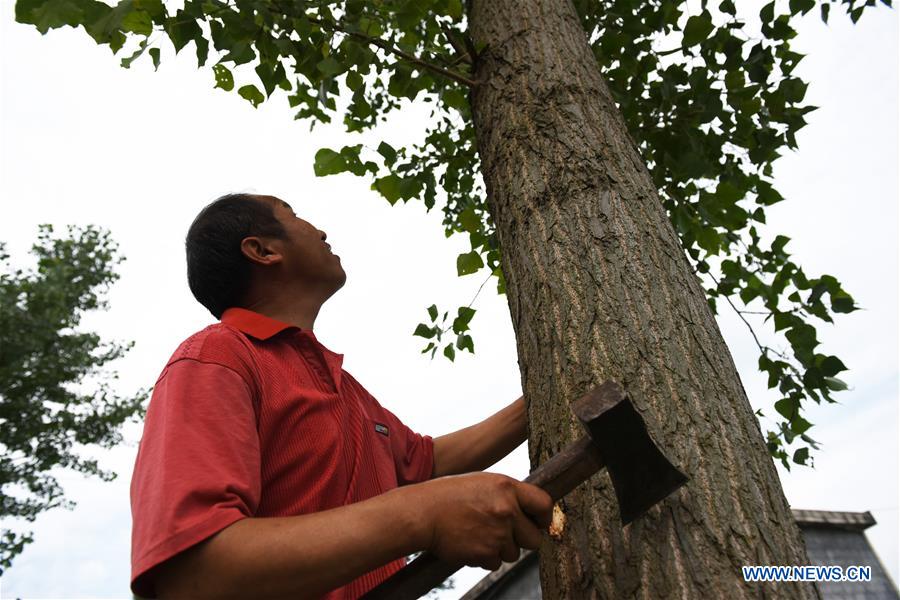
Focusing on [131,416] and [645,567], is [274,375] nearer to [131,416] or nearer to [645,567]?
[645,567]

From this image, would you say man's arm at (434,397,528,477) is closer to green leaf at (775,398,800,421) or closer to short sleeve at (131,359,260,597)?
short sleeve at (131,359,260,597)

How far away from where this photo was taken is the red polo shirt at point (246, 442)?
96 cm

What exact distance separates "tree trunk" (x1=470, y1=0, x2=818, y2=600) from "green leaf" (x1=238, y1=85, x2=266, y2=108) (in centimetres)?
95

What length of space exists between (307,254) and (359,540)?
126 cm

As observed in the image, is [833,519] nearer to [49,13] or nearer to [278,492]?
[278,492]

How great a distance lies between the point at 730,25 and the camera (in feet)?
8.87

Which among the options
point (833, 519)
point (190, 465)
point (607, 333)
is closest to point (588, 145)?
point (607, 333)

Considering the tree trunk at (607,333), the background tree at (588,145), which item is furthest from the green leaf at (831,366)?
the tree trunk at (607,333)

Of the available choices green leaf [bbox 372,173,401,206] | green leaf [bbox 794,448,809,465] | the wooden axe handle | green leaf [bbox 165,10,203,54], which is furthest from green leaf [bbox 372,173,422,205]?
green leaf [bbox 794,448,809,465]

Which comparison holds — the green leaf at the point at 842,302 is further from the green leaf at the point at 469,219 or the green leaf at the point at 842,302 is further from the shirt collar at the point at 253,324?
the shirt collar at the point at 253,324

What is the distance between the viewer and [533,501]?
108 cm

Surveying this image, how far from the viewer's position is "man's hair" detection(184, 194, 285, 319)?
199 centimetres

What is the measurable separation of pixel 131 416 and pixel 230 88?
42.3 feet

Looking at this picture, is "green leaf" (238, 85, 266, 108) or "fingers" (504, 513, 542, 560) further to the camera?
"green leaf" (238, 85, 266, 108)
